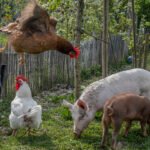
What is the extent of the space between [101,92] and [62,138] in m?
1.20

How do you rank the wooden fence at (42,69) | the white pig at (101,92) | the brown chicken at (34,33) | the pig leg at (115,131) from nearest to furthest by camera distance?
the brown chicken at (34,33), the pig leg at (115,131), the white pig at (101,92), the wooden fence at (42,69)

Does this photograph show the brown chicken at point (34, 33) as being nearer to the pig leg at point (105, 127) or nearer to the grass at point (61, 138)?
the pig leg at point (105, 127)

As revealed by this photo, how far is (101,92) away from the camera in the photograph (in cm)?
803

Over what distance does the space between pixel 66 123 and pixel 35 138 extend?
3.52 feet

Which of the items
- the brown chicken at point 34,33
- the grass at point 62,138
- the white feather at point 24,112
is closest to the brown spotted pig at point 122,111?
the grass at point 62,138

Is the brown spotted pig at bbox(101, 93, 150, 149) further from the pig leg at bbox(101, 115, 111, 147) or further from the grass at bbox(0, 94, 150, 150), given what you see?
the grass at bbox(0, 94, 150, 150)

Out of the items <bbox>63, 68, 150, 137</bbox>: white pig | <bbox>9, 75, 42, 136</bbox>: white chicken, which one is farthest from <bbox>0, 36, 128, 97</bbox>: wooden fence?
<bbox>63, 68, 150, 137</bbox>: white pig

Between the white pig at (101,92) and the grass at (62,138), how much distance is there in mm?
295

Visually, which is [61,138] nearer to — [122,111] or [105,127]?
[105,127]

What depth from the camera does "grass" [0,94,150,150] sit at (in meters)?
7.05

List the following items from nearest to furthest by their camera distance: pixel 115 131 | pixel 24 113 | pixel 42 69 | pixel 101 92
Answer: pixel 115 131 < pixel 24 113 < pixel 101 92 < pixel 42 69

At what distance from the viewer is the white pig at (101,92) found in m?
7.52

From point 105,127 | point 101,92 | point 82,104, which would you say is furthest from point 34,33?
point 101,92

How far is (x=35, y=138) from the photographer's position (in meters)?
7.51
